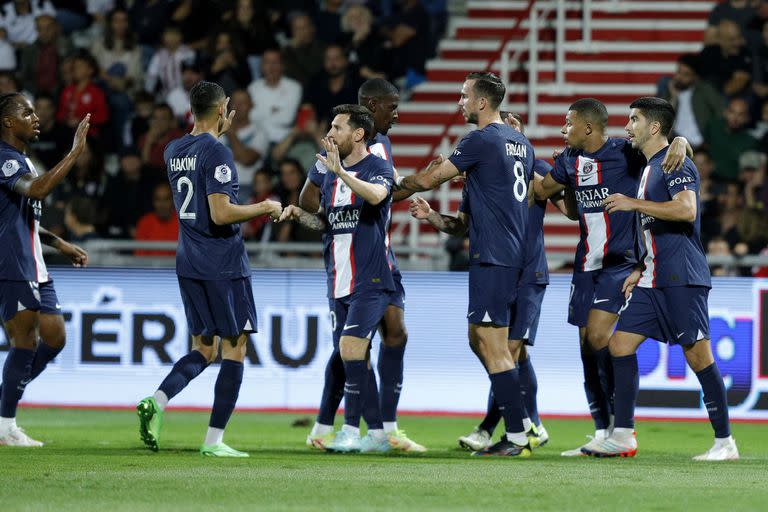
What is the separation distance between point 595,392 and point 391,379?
143 cm

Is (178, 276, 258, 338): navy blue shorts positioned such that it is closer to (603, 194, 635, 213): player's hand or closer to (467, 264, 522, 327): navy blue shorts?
(467, 264, 522, 327): navy blue shorts

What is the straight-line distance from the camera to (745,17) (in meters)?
16.9

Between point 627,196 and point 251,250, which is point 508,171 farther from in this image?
point 251,250

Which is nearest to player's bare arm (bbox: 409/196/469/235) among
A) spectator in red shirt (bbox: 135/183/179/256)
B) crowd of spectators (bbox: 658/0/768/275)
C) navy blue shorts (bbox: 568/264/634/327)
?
navy blue shorts (bbox: 568/264/634/327)

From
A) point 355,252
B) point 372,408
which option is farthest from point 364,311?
point 372,408

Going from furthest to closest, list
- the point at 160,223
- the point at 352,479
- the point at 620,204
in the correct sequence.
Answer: the point at 160,223, the point at 620,204, the point at 352,479

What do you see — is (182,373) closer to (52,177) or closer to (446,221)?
(52,177)

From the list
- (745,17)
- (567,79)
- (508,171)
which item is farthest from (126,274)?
(745,17)

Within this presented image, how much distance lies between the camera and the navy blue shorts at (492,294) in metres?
8.66

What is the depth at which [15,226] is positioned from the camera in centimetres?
925

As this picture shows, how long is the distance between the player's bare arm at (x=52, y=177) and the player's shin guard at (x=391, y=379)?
250 cm

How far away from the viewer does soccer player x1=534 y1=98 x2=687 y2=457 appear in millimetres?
9148

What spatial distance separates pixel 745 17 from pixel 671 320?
30.3 ft

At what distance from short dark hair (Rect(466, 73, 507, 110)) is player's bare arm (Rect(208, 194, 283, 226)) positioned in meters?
1.54
